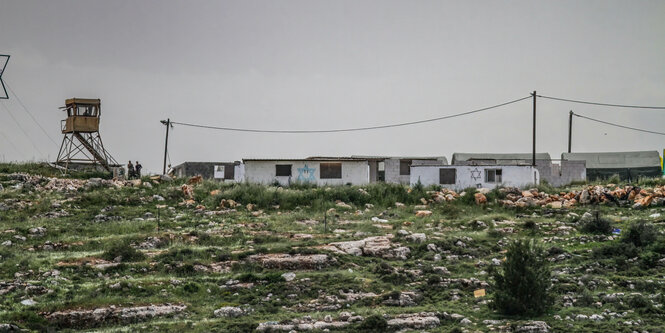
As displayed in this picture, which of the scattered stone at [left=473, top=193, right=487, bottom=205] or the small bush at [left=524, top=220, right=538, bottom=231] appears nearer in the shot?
the small bush at [left=524, top=220, right=538, bottom=231]

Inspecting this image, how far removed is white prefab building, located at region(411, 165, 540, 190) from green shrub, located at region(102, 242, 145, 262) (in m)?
27.4

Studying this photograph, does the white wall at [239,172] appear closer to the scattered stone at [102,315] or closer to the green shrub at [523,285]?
the scattered stone at [102,315]

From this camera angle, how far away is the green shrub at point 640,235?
2633cm

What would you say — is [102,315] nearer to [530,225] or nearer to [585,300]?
[585,300]

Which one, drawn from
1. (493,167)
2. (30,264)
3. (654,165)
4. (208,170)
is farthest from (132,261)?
(654,165)

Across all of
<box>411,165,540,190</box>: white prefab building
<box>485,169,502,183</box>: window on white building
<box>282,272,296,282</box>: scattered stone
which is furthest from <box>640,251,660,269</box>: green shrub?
<box>485,169,502,183</box>: window on white building

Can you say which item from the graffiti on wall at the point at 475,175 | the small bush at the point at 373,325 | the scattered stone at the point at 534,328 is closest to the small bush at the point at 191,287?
the small bush at the point at 373,325

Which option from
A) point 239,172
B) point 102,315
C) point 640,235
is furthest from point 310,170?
point 102,315

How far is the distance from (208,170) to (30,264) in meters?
37.9

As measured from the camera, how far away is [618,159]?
221 ft

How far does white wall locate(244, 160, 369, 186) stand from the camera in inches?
2041

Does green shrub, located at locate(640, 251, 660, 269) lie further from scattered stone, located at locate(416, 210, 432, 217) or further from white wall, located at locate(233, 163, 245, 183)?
white wall, located at locate(233, 163, 245, 183)

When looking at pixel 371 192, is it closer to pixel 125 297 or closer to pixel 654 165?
pixel 125 297

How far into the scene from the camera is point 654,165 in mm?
64625
